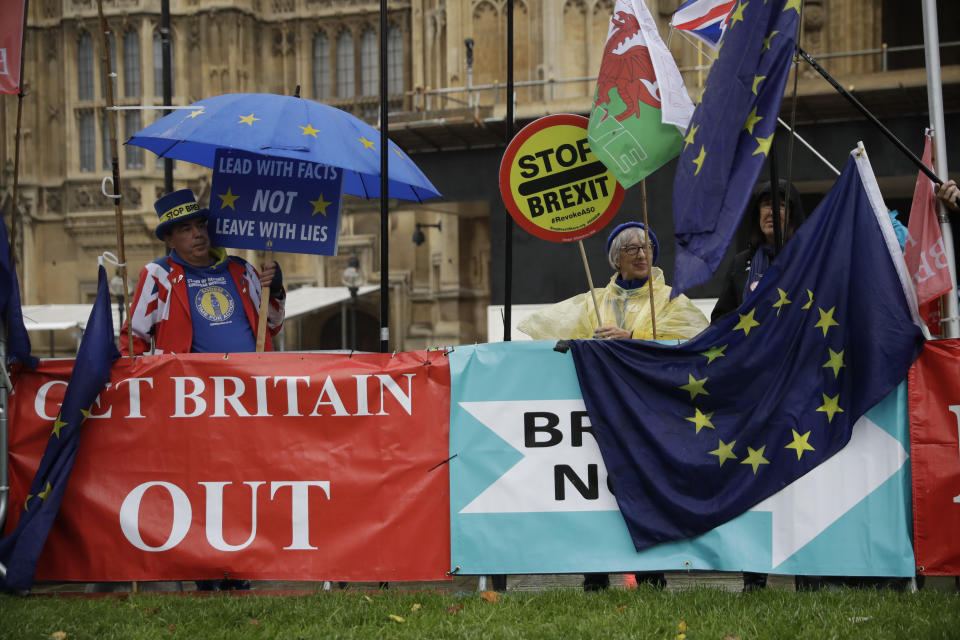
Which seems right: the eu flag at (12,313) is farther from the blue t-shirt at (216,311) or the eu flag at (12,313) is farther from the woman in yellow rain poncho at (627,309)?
the woman in yellow rain poncho at (627,309)

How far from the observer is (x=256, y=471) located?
5.29 meters

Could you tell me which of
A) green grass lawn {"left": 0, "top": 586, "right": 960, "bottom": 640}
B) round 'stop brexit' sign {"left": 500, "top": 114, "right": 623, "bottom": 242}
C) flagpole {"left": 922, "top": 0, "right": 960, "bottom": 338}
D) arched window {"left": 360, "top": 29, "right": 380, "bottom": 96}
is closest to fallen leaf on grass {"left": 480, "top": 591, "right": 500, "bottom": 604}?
green grass lawn {"left": 0, "top": 586, "right": 960, "bottom": 640}

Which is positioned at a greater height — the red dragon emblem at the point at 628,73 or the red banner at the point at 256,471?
the red dragon emblem at the point at 628,73

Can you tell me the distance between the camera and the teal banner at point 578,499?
4.96 meters

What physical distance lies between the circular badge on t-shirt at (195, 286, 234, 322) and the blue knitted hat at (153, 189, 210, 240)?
393 millimetres

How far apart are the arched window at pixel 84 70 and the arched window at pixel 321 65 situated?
263 inches

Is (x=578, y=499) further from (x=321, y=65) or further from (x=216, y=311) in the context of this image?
(x=321, y=65)

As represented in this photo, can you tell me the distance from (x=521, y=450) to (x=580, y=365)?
491mm

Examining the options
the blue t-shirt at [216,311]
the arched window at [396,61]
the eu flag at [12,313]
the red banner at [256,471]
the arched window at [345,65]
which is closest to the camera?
the red banner at [256,471]

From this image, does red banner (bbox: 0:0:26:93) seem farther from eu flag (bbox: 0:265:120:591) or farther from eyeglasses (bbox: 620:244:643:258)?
eyeglasses (bbox: 620:244:643:258)

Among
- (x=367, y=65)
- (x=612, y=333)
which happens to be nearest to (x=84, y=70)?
(x=367, y=65)

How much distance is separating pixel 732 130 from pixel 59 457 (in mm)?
3530

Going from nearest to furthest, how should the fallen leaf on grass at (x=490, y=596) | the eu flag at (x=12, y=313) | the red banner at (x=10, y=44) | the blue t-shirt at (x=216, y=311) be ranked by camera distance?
the fallen leaf on grass at (x=490, y=596), the eu flag at (x=12, y=313), the red banner at (x=10, y=44), the blue t-shirt at (x=216, y=311)

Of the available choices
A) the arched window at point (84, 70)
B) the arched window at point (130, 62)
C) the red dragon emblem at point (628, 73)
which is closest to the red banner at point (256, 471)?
the red dragon emblem at point (628, 73)
